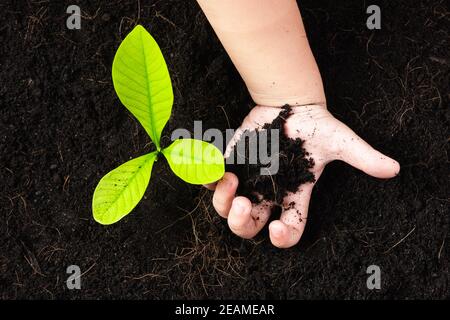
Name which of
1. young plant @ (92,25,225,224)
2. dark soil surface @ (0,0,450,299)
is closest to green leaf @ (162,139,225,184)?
young plant @ (92,25,225,224)

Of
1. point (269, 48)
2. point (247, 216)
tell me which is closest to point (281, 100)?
point (269, 48)

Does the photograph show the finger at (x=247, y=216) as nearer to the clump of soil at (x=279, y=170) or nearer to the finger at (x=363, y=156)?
the clump of soil at (x=279, y=170)

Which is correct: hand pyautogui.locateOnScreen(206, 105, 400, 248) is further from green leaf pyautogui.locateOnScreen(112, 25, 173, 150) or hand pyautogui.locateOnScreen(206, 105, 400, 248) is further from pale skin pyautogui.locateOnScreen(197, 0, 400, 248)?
green leaf pyautogui.locateOnScreen(112, 25, 173, 150)

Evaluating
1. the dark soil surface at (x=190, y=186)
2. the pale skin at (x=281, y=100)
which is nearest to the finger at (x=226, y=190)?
the pale skin at (x=281, y=100)

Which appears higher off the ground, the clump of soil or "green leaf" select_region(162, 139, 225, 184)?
"green leaf" select_region(162, 139, 225, 184)

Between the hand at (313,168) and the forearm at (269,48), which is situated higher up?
the forearm at (269,48)
